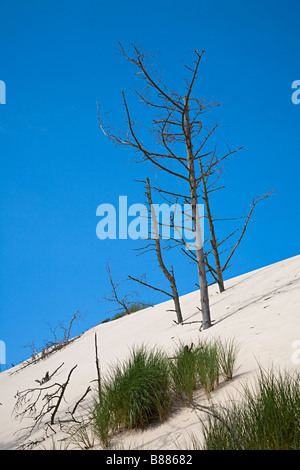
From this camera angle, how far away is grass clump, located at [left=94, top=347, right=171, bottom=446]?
3398 mm

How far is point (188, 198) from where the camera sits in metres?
8.42

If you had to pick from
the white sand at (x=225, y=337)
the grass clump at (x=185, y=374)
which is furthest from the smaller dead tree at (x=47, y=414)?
the grass clump at (x=185, y=374)

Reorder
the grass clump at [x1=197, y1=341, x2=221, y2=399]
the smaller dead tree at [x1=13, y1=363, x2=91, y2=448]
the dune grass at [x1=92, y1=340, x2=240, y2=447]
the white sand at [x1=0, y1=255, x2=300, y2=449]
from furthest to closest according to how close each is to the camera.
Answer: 1. the smaller dead tree at [x1=13, y1=363, x2=91, y2=448]
2. the grass clump at [x1=197, y1=341, x2=221, y2=399]
3. the dune grass at [x1=92, y1=340, x2=240, y2=447]
4. the white sand at [x1=0, y1=255, x2=300, y2=449]

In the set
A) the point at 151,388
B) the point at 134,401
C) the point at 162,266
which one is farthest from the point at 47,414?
the point at 162,266

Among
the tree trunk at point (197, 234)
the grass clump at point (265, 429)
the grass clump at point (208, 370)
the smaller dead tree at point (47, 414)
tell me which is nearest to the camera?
the grass clump at point (265, 429)

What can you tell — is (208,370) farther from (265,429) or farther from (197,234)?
(197,234)

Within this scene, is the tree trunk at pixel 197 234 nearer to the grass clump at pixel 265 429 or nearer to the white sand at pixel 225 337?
the white sand at pixel 225 337

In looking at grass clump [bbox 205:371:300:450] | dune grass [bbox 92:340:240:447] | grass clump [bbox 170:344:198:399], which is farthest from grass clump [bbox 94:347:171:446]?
grass clump [bbox 205:371:300:450]

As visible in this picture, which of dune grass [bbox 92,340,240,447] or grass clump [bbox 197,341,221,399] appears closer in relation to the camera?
dune grass [bbox 92,340,240,447]

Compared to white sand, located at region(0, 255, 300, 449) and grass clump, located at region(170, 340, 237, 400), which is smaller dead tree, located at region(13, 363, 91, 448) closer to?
white sand, located at region(0, 255, 300, 449)

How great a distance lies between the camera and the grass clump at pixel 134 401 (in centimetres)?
340
